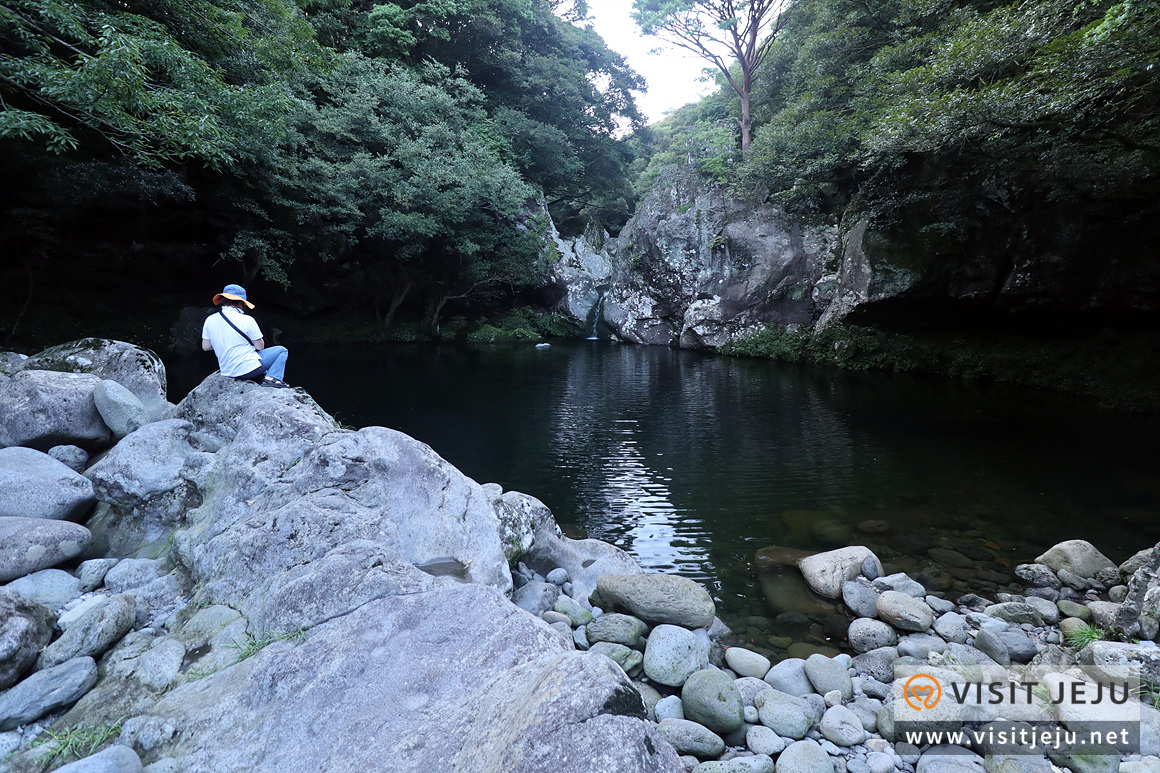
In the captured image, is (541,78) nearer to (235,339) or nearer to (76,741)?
(235,339)

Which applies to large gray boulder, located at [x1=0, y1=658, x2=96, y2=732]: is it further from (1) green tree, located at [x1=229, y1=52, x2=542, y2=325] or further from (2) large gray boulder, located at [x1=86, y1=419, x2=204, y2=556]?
(1) green tree, located at [x1=229, y1=52, x2=542, y2=325]

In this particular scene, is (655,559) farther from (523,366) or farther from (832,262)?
(832,262)

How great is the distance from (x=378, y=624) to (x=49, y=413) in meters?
4.77

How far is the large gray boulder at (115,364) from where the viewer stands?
258 inches

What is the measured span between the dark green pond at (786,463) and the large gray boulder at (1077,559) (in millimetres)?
325

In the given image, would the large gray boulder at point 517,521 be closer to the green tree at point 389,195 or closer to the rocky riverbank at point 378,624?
the rocky riverbank at point 378,624

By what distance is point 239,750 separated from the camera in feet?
7.26

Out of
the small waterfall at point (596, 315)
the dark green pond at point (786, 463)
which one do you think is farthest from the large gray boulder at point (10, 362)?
the small waterfall at point (596, 315)

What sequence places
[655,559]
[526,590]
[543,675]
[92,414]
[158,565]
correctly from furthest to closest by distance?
[655,559] < [92,414] < [526,590] < [158,565] < [543,675]

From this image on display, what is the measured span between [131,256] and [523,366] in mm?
13441

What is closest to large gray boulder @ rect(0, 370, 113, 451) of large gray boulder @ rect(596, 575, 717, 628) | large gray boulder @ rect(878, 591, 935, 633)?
large gray boulder @ rect(596, 575, 717, 628)

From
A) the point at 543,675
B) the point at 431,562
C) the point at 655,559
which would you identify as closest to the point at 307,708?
the point at 543,675

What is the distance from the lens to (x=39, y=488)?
4.18m

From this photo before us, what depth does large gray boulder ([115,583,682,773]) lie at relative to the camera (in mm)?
1897
